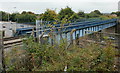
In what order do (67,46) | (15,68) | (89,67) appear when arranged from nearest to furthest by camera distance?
(89,67)
(15,68)
(67,46)

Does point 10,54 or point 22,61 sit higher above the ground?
point 10,54

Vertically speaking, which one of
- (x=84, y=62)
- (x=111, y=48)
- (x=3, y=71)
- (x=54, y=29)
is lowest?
(x=3, y=71)

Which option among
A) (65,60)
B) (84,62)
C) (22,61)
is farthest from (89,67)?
(22,61)

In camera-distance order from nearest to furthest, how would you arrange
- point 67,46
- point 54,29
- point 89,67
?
point 89,67
point 67,46
point 54,29

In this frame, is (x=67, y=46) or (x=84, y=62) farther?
(x=67, y=46)

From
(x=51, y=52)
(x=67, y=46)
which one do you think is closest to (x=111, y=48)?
(x=67, y=46)

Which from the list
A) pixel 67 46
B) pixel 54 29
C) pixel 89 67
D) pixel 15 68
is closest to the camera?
pixel 89 67

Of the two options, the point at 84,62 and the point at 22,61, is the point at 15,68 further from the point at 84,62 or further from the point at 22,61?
the point at 84,62

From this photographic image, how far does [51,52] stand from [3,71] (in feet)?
2.25

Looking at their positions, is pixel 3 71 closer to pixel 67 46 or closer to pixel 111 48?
pixel 67 46

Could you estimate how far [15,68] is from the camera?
178 cm

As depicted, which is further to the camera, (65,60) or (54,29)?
(54,29)

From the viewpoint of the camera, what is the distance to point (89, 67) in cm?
166

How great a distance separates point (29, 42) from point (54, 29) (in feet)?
1.42
